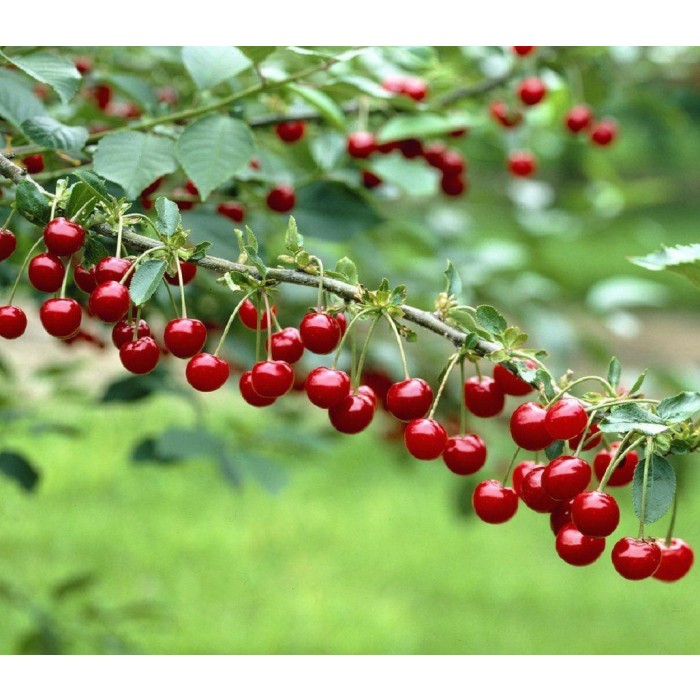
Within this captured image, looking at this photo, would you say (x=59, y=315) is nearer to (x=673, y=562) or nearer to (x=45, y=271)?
(x=45, y=271)

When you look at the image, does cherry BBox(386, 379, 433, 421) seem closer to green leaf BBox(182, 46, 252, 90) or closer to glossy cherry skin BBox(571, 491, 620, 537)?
glossy cherry skin BBox(571, 491, 620, 537)

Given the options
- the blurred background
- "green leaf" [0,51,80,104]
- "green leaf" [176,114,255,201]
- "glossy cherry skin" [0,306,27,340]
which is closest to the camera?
"glossy cherry skin" [0,306,27,340]

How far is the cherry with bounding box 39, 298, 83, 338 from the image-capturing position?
0.91 m

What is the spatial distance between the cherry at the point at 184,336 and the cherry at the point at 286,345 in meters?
0.07

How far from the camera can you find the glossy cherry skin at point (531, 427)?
89 cm

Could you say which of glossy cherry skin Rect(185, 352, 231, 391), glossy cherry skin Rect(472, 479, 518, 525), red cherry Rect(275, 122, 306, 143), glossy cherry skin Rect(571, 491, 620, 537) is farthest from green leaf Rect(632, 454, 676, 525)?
red cherry Rect(275, 122, 306, 143)

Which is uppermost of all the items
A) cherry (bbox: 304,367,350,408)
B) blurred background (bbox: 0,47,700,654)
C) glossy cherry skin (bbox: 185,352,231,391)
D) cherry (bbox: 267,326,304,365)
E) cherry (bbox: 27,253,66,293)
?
cherry (bbox: 27,253,66,293)

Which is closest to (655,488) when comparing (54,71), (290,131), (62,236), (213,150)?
(62,236)

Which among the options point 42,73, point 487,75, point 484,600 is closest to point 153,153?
point 42,73

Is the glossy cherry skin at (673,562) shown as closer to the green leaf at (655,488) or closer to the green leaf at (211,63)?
the green leaf at (655,488)

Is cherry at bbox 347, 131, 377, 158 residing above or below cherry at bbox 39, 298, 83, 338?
above

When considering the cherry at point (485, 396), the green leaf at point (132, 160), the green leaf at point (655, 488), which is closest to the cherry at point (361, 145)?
the green leaf at point (132, 160)

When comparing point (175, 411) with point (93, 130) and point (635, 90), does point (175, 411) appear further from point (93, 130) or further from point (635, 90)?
point (93, 130)

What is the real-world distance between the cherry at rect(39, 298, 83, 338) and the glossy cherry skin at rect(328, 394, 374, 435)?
0.26 m
